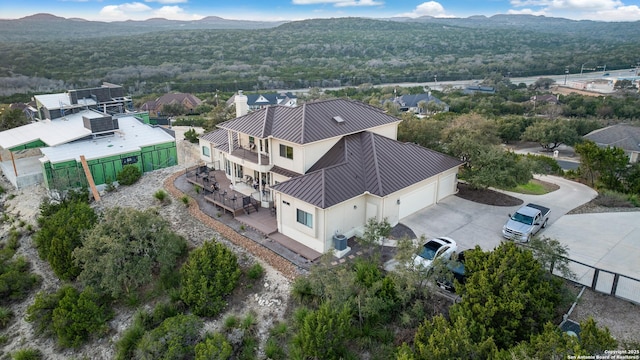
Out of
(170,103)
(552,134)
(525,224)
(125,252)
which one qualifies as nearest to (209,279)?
(125,252)

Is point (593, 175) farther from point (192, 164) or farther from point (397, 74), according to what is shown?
point (397, 74)

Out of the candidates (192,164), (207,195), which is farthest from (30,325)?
(192,164)

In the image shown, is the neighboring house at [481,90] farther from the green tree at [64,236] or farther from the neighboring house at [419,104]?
the green tree at [64,236]

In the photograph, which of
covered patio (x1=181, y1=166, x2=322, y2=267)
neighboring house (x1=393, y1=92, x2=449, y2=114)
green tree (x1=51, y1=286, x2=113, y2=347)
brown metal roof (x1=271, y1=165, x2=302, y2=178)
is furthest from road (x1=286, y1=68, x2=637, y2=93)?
green tree (x1=51, y1=286, x2=113, y2=347)

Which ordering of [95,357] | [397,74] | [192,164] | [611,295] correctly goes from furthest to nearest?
[397,74]
[192,164]
[95,357]
[611,295]

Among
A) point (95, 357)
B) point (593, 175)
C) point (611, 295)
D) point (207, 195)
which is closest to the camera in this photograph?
point (611, 295)

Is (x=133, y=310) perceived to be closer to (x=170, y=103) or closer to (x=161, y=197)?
(x=161, y=197)
